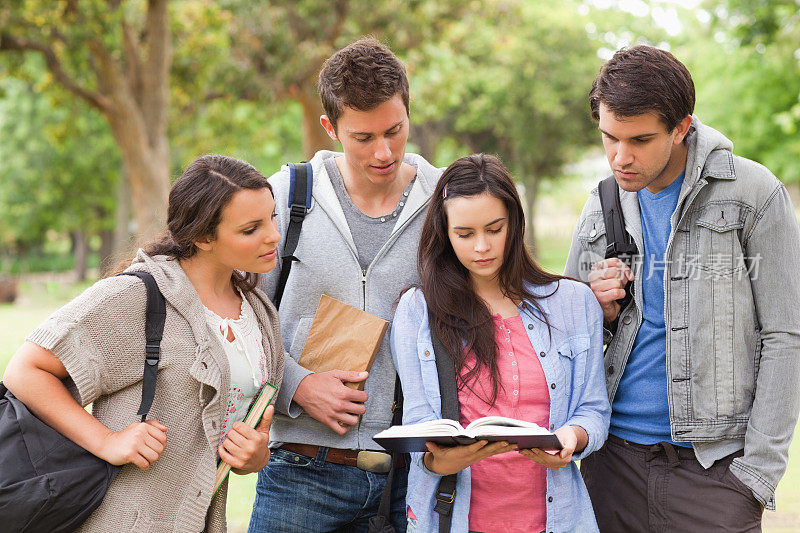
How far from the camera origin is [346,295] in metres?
2.89

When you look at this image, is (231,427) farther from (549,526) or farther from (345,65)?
(345,65)

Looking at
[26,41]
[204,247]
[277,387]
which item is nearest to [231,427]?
[277,387]

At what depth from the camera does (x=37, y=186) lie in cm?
2966

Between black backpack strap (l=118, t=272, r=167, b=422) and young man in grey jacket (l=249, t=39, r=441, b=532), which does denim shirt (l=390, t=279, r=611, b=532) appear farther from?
black backpack strap (l=118, t=272, r=167, b=422)

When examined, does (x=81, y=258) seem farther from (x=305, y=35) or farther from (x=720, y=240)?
(x=720, y=240)

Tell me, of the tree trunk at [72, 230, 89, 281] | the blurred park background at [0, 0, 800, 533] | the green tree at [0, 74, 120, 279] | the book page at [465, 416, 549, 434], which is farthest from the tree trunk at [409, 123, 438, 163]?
the book page at [465, 416, 549, 434]

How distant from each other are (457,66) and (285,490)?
17429 mm

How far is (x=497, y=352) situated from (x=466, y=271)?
0.36 metres

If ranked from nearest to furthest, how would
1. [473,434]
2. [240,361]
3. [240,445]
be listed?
[473,434]
[240,445]
[240,361]

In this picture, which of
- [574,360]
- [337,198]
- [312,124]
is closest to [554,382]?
[574,360]

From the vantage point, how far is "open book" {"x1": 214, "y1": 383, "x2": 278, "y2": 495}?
2.52m

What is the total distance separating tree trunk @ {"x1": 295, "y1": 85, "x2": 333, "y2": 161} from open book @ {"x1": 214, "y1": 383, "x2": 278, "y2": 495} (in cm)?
1098

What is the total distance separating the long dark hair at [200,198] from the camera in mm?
2551

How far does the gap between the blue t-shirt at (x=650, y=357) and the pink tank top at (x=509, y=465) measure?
45 cm
